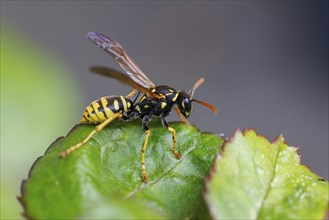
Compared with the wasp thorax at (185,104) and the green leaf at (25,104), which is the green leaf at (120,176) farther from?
the green leaf at (25,104)

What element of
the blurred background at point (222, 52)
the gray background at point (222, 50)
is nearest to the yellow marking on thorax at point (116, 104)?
the blurred background at point (222, 52)

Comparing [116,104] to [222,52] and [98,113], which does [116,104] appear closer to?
[98,113]

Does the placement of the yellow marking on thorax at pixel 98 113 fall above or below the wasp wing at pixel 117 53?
below

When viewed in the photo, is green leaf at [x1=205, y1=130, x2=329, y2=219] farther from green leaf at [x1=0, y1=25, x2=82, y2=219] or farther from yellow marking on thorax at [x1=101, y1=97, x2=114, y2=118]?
green leaf at [x1=0, y1=25, x2=82, y2=219]

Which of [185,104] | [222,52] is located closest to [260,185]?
[185,104]

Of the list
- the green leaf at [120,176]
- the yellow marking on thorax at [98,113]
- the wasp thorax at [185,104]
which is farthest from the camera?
the wasp thorax at [185,104]

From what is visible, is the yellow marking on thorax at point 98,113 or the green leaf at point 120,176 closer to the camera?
the green leaf at point 120,176
